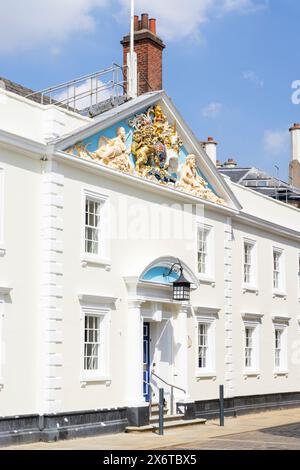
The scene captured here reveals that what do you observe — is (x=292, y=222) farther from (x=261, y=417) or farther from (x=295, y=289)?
(x=261, y=417)

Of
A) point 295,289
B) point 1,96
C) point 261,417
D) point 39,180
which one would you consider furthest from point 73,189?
point 295,289

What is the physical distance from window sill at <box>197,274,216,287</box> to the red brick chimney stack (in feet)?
20.6

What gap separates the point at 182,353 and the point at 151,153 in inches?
217

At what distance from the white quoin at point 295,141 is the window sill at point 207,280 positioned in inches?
710

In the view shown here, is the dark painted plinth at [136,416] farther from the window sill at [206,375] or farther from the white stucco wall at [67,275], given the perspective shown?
the window sill at [206,375]

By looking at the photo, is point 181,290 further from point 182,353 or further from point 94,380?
point 94,380

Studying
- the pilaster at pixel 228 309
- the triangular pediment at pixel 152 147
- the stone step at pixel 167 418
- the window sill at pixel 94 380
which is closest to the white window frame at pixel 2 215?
the triangular pediment at pixel 152 147

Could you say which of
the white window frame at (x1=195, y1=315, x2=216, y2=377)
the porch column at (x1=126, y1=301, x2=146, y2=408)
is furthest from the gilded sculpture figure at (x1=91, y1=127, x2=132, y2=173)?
the white window frame at (x1=195, y1=315, x2=216, y2=377)

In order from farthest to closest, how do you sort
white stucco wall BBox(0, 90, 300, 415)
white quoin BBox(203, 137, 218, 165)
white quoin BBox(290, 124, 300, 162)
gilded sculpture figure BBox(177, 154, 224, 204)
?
white quoin BBox(290, 124, 300, 162) < white quoin BBox(203, 137, 218, 165) < gilded sculpture figure BBox(177, 154, 224, 204) < white stucco wall BBox(0, 90, 300, 415)

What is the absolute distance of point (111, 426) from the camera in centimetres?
2106

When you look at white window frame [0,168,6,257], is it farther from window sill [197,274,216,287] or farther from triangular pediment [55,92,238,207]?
window sill [197,274,216,287]

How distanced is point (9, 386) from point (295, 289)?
16.2 m

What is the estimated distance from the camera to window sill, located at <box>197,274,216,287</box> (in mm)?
25719

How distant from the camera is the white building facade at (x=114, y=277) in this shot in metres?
19.2
